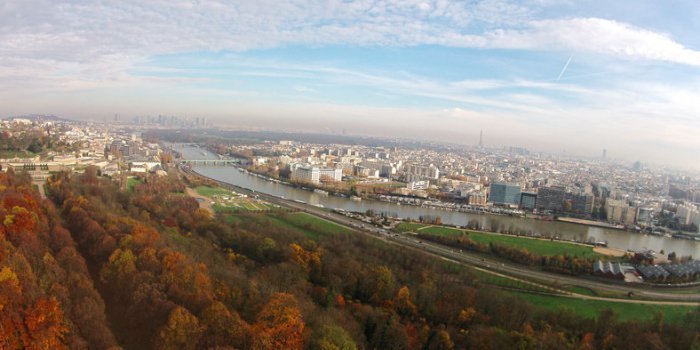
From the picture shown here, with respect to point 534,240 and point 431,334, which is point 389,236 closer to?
point 534,240

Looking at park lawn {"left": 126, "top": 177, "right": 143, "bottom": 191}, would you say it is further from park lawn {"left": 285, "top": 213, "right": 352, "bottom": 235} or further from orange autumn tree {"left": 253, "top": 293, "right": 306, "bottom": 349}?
orange autumn tree {"left": 253, "top": 293, "right": 306, "bottom": 349}

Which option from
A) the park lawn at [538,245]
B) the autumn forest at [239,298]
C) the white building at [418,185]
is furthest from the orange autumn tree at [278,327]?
the white building at [418,185]

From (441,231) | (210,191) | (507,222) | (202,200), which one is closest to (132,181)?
(210,191)

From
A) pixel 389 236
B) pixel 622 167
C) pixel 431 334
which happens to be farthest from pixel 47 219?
pixel 622 167

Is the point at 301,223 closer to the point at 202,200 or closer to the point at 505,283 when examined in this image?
the point at 202,200

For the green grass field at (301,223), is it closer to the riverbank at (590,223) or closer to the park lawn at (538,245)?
the park lawn at (538,245)

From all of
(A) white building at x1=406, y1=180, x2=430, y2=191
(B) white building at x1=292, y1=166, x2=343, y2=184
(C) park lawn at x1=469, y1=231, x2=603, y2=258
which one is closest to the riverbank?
(C) park lawn at x1=469, y1=231, x2=603, y2=258
